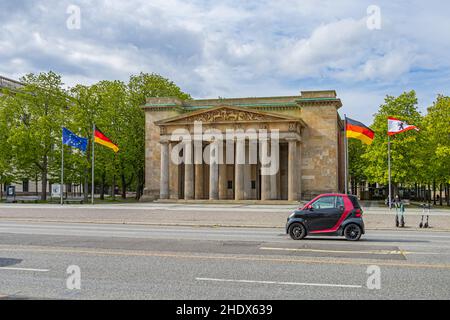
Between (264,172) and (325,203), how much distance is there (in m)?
39.9

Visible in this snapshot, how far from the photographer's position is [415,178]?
54.2 m

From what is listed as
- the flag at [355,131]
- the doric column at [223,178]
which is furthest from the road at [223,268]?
the doric column at [223,178]

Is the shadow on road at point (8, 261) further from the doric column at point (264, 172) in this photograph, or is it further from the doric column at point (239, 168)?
the doric column at point (239, 168)

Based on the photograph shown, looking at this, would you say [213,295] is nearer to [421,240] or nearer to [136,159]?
[421,240]

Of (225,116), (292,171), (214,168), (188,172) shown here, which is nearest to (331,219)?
(292,171)

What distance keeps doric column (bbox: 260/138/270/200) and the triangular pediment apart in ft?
9.52

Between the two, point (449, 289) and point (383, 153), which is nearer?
point (449, 289)

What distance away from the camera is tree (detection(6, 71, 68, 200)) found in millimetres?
57906

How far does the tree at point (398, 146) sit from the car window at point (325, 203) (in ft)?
119

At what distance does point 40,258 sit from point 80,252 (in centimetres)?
137

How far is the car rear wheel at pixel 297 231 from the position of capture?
18703 mm
